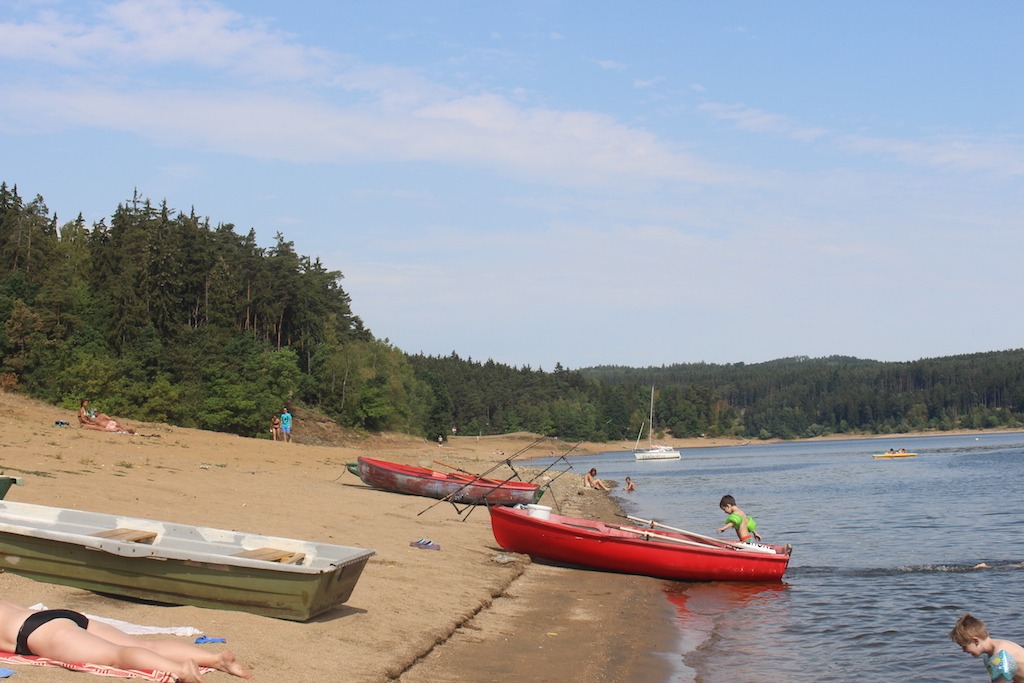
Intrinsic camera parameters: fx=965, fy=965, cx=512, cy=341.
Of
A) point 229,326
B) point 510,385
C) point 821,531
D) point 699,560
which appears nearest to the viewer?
point 699,560

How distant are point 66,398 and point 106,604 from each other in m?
44.5

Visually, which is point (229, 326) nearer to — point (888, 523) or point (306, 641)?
point (888, 523)

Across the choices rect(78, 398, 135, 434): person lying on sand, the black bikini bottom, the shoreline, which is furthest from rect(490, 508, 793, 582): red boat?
rect(78, 398, 135, 434): person lying on sand

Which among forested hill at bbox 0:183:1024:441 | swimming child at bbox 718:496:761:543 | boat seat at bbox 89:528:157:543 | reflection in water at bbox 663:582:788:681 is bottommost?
reflection in water at bbox 663:582:788:681

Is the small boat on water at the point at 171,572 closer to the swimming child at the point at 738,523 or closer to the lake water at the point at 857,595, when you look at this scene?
the lake water at the point at 857,595

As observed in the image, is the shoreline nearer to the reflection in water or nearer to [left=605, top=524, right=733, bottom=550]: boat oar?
the reflection in water

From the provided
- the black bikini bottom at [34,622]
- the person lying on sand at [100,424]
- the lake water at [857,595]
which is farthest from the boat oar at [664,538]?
the person lying on sand at [100,424]

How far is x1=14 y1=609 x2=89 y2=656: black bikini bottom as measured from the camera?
700cm

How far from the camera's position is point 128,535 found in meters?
10.2

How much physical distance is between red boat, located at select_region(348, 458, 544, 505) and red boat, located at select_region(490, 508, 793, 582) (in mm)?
7920

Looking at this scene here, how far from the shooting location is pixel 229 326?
6988cm

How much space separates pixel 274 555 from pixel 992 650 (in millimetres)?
6772

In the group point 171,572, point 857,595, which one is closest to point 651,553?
point 857,595

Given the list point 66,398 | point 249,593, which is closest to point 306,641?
point 249,593
